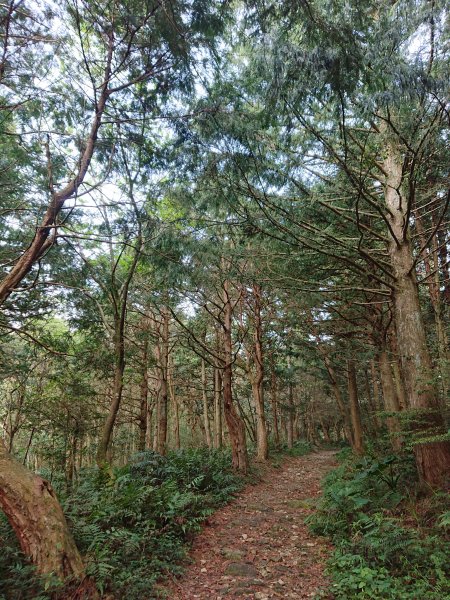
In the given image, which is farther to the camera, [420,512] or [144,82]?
[144,82]

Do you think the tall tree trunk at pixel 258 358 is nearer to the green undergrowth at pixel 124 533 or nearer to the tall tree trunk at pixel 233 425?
the tall tree trunk at pixel 233 425

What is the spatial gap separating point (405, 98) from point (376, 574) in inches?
230

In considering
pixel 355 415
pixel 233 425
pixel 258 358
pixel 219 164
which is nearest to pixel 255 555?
pixel 233 425

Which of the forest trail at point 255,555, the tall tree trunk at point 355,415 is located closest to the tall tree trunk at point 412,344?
the forest trail at point 255,555

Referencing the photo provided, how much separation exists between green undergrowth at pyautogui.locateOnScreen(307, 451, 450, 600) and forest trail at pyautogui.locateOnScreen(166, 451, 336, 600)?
0.35 metres

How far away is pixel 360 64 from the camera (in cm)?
446

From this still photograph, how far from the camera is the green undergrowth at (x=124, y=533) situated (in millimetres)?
3525

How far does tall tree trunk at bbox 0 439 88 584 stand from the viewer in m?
3.45

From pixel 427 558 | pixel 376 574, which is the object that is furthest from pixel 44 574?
pixel 427 558

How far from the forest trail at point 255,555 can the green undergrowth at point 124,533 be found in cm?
31

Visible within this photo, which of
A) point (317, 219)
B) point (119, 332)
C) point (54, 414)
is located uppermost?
Result: point (317, 219)

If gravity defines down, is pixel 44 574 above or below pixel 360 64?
below

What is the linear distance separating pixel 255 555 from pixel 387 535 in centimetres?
197

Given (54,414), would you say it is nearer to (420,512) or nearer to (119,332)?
(119,332)
